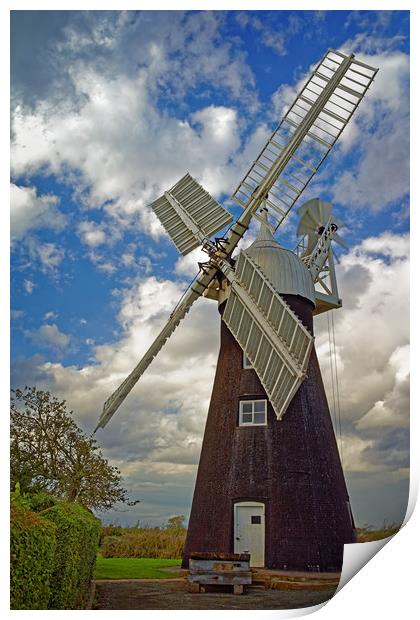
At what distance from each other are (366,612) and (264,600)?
1944mm

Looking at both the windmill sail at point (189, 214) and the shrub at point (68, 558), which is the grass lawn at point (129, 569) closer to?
the shrub at point (68, 558)

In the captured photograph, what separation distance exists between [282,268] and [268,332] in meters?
1.97

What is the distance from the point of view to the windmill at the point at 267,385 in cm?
1158

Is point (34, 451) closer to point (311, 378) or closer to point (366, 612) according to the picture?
point (311, 378)

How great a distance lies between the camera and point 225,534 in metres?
11.7

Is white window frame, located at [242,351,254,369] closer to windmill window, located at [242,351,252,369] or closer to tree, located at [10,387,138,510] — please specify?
windmill window, located at [242,351,252,369]

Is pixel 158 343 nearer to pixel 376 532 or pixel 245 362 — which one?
pixel 245 362

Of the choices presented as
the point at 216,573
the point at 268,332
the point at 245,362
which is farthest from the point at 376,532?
the point at 268,332

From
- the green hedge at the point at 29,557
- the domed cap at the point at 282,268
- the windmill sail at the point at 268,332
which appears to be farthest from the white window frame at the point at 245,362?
the green hedge at the point at 29,557

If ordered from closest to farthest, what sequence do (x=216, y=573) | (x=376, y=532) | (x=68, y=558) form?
1. (x=68, y=558)
2. (x=216, y=573)
3. (x=376, y=532)

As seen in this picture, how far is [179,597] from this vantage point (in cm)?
925

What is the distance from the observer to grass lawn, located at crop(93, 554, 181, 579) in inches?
415
